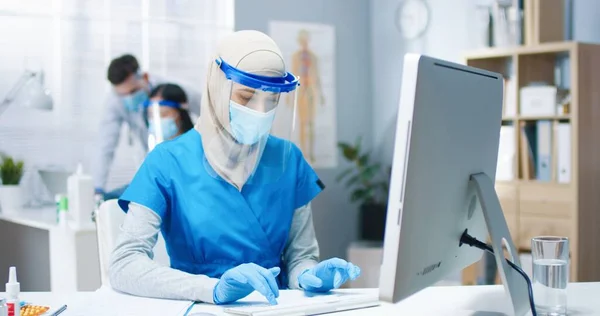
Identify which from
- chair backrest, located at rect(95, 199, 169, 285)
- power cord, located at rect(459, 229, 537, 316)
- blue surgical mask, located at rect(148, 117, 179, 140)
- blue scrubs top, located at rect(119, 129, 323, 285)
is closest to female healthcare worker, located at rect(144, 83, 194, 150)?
blue surgical mask, located at rect(148, 117, 179, 140)

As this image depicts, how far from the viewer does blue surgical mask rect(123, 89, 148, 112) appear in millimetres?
4473

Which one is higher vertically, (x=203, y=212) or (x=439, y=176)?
(x=439, y=176)

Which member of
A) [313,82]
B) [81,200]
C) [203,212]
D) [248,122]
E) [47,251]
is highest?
[313,82]

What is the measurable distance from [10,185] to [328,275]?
2.95 m

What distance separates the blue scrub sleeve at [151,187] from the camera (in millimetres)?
1856

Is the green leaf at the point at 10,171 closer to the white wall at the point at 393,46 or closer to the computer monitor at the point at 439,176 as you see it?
the white wall at the point at 393,46

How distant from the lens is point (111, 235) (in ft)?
6.77

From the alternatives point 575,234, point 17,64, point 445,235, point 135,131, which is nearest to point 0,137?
point 17,64

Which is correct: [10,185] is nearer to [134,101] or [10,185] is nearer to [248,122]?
[134,101]

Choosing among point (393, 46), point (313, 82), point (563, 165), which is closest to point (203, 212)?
point (563, 165)

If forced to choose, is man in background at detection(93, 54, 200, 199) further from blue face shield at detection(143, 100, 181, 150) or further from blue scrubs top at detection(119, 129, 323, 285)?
blue scrubs top at detection(119, 129, 323, 285)

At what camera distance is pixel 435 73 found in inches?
47.2

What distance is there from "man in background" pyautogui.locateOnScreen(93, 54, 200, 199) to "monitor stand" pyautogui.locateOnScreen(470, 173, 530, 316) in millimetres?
3250

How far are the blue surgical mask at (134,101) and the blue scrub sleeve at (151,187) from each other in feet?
8.48
